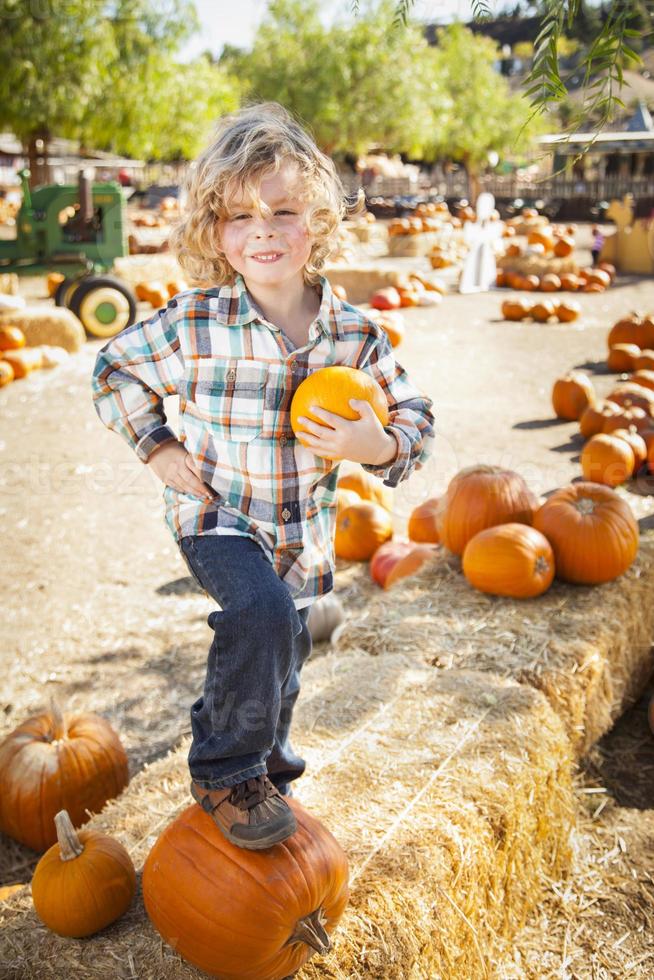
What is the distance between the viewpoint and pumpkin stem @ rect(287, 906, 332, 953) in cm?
201

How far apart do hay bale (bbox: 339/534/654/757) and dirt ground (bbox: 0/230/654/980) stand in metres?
0.25

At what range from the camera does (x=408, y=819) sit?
8.17 ft

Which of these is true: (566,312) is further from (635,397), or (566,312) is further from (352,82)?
(352,82)

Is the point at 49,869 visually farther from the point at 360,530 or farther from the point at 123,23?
the point at 123,23

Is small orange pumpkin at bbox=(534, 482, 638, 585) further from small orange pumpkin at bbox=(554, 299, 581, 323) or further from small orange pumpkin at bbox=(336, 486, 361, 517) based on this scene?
small orange pumpkin at bbox=(554, 299, 581, 323)

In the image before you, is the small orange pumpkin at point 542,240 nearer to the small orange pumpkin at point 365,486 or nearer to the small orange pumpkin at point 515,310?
the small orange pumpkin at point 515,310

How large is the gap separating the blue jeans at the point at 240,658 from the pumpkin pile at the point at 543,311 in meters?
12.3

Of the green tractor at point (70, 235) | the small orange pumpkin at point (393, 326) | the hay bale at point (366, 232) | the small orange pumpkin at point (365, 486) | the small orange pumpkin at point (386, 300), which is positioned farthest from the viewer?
the hay bale at point (366, 232)

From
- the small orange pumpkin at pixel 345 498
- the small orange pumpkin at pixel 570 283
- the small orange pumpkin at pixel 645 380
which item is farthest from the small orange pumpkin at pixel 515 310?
the small orange pumpkin at pixel 345 498

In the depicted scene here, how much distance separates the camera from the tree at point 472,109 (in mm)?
36219

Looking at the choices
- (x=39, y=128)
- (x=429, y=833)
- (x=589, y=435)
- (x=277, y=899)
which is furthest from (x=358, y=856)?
(x=39, y=128)

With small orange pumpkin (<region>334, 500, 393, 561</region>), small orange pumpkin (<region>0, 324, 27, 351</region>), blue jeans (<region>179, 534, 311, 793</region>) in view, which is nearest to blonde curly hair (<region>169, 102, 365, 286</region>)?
blue jeans (<region>179, 534, 311, 793</region>)

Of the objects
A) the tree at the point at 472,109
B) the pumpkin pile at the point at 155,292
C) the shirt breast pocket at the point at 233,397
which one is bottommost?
the pumpkin pile at the point at 155,292

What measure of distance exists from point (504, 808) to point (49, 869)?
132cm
